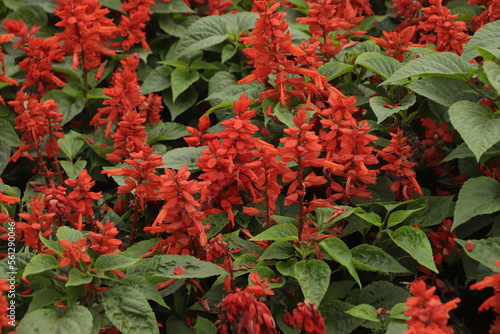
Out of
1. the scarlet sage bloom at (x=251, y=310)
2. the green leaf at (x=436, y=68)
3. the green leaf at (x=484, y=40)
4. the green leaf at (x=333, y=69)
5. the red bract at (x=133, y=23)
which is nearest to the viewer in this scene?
the scarlet sage bloom at (x=251, y=310)

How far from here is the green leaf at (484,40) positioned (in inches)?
85.4

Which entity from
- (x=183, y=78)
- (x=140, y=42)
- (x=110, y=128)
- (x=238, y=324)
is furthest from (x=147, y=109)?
(x=238, y=324)

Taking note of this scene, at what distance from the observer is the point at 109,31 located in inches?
105

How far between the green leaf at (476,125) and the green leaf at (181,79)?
1230mm

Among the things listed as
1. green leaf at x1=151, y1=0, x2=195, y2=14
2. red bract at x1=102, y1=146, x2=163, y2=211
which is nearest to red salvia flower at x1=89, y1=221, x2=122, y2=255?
red bract at x1=102, y1=146, x2=163, y2=211

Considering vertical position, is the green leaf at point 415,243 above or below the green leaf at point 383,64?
below

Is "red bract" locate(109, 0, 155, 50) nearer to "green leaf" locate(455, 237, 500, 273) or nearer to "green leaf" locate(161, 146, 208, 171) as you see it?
"green leaf" locate(161, 146, 208, 171)

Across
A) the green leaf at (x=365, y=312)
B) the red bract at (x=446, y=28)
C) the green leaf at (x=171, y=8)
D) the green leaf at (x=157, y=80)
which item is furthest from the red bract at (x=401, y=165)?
the green leaf at (x=171, y=8)

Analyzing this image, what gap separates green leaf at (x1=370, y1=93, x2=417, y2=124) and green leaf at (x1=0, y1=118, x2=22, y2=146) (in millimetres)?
1404

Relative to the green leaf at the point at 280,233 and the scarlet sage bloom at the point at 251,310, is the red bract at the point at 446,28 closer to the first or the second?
the green leaf at the point at 280,233

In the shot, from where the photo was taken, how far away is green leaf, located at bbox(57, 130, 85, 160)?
8.14 feet

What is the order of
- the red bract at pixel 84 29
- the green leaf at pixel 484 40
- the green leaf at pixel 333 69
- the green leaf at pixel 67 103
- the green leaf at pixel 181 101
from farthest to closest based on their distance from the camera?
the green leaf at pixel 181 101 < the green leaf at pixel 67 103 < the red bract at pixel 84 29 < the green leaf at pixel 333 69 < the green leaf at pixel 484 40

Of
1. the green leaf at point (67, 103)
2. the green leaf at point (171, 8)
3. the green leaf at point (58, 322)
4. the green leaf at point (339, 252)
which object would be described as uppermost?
the green leaf at point (339, 252)

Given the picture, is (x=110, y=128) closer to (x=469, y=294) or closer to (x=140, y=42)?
(x=140, y=42)
